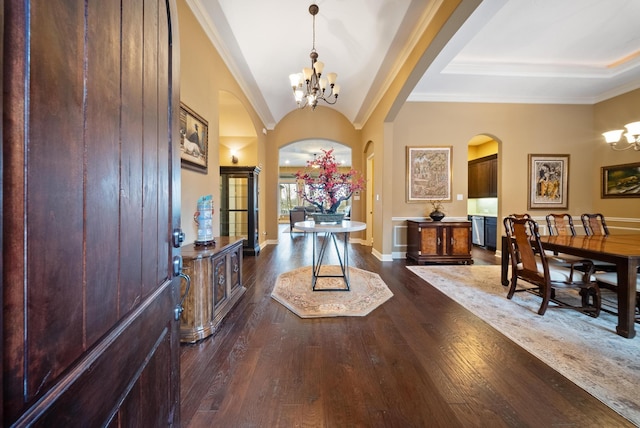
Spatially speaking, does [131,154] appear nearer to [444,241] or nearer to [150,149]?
[150,149]

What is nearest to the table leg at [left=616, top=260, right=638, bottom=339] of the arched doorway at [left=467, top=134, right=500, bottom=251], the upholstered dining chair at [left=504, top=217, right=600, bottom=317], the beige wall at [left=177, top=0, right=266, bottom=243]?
the upholstered dining chair at [left=504, top=217, right=600, bottom=317]

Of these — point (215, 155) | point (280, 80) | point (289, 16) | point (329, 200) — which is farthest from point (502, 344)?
point (280, 80)

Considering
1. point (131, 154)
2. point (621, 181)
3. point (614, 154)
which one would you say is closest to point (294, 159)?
point (614, 154)

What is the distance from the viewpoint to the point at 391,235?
4.85 meters

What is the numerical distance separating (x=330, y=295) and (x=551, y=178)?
17.1 ft

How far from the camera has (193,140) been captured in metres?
2.48

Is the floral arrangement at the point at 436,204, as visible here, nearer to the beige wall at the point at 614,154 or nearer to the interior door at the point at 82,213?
the beige wall at the point at 614,154

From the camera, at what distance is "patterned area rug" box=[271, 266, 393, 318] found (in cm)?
250

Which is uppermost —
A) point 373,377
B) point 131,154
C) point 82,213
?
point 131,154

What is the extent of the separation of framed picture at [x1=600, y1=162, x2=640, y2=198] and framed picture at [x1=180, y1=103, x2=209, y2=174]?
685cm

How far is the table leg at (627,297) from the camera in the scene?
2.01 metres

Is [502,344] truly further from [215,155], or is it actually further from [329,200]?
[215,155]

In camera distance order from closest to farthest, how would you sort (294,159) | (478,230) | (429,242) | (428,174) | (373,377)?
1. (373,377)
2. (429,242)
3. (428,174)
4. (478,230)
5. (294,159)

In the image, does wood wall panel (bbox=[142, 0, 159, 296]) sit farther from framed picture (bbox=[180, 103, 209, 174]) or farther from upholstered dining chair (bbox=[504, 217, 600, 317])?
upholstered dining chair (bbox=[504, 217, 600, 317])
